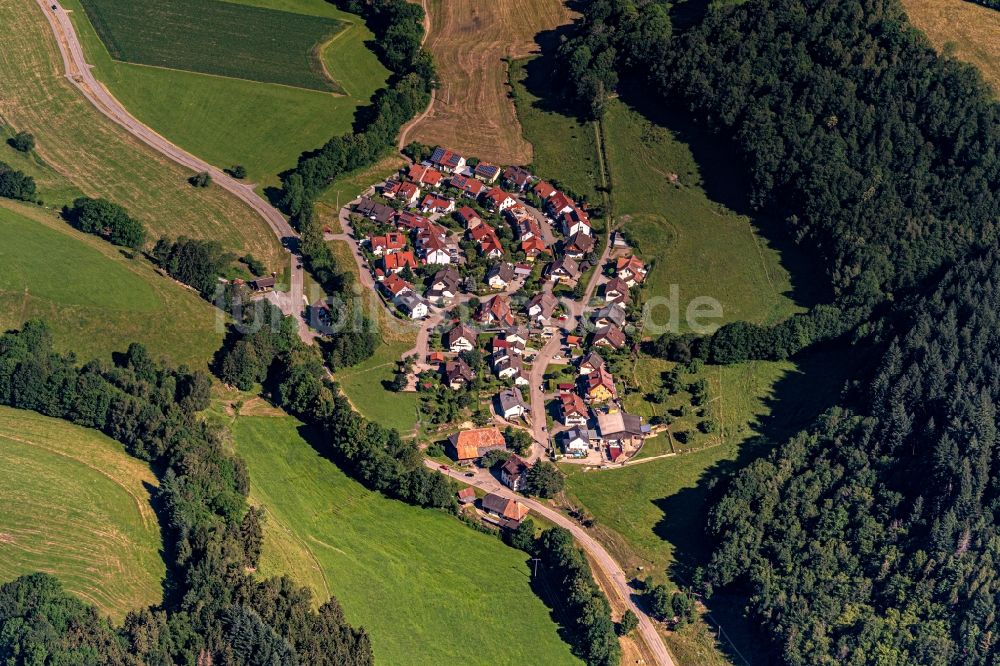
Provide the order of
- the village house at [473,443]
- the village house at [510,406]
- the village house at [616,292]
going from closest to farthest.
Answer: the village house at [473,443] → the village house at [510,406] → the village house at [616,292]

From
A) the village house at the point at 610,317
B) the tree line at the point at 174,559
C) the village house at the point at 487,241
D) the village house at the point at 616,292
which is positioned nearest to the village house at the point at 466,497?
the tree line at the point at 174,559

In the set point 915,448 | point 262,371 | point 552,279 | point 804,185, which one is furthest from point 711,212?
point 262,371

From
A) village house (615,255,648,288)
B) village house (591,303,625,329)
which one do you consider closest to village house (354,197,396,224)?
village house (615,255,648,288)

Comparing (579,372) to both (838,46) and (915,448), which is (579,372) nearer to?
(915,448)

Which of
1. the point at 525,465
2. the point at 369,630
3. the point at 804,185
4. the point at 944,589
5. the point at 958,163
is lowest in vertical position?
the point at 369,630

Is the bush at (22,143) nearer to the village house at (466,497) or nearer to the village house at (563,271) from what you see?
the village house at (563,271)

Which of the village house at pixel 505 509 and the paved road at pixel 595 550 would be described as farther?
the village house at pixel 505 509
